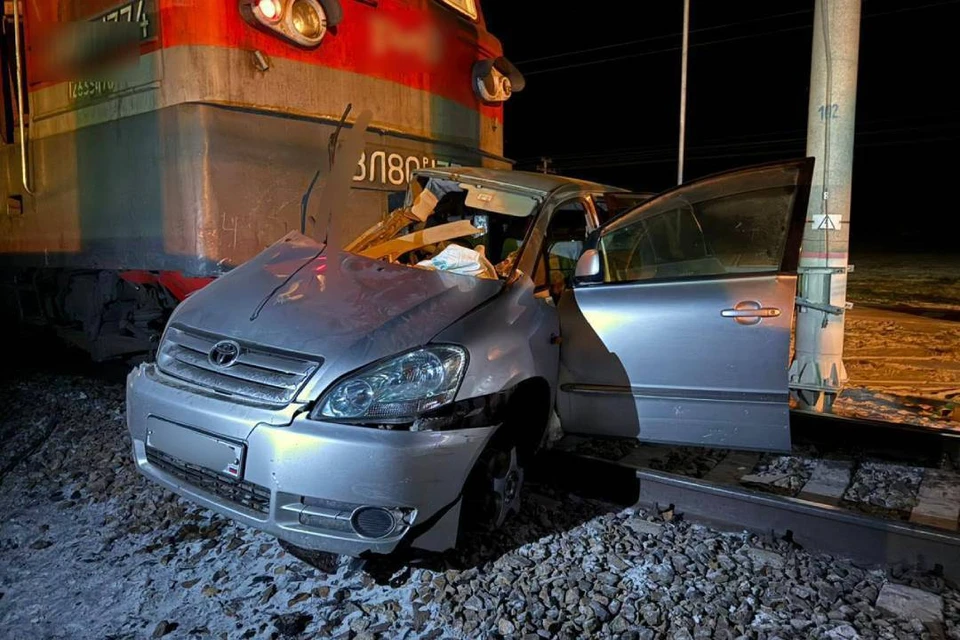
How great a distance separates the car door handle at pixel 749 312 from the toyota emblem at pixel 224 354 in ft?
7.32

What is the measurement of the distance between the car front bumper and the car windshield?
3.56 feet

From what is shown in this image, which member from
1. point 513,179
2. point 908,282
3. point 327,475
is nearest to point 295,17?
point 513,179

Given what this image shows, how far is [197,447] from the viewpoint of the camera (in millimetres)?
2566

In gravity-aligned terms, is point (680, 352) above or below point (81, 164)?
below

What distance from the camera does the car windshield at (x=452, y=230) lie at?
345 cm

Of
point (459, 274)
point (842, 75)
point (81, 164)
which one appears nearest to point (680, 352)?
point (459, 274)

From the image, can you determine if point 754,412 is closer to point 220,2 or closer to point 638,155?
point 220,2

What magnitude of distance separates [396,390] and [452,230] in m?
1.54

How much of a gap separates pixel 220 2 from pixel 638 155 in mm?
48260

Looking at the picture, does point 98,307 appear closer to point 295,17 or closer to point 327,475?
point 295,17

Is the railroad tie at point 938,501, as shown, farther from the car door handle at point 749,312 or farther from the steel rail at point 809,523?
the car door handle at point 749,312

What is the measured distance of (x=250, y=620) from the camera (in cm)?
250

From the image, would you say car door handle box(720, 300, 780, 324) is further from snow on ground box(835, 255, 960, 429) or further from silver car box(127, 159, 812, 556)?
snow on ground box(835, 255, 960, 429)

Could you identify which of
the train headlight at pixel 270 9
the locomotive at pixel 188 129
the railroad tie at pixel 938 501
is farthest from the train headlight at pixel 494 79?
the railroad tie at pixel 938 501
